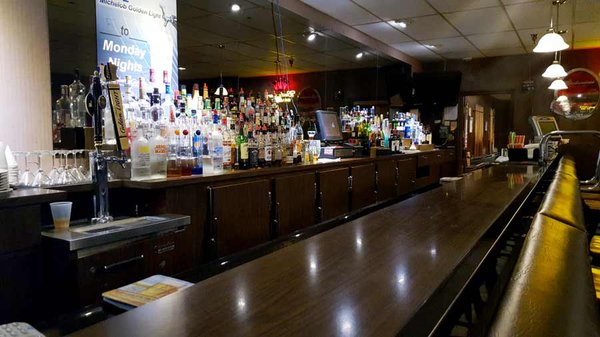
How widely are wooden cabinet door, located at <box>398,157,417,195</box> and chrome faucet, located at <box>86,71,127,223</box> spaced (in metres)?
3.61

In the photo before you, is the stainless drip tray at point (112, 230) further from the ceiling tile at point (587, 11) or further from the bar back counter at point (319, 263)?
the ceiling tile at point (587, 11)

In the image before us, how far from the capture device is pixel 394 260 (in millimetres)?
968

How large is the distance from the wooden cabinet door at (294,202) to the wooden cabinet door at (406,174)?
6.71ft

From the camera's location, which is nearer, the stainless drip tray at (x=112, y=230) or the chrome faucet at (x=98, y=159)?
the stainless drip tray at (x=112, y=230)

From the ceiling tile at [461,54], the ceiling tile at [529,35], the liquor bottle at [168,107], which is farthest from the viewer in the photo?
the ceiling tile at [461,54]

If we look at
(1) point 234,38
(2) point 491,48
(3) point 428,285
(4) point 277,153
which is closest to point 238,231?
(4) point 277,153

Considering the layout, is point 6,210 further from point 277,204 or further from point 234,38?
point 234,38

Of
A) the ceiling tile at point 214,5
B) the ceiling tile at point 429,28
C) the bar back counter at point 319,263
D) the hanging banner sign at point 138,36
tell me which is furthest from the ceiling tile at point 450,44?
the hanging banner sign at point 138,36

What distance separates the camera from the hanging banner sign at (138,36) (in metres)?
2.71

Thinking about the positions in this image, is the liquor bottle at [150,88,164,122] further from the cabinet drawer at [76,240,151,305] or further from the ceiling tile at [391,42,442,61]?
the ceiling tile at [391,42,442,61]

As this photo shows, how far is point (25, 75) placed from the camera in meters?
2.55

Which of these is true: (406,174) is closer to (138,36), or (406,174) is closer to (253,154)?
(253,154)

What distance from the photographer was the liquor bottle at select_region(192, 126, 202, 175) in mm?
2436

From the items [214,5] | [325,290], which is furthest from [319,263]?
[214,5]
